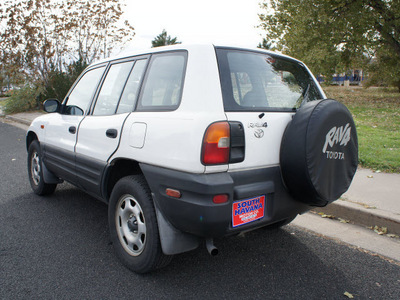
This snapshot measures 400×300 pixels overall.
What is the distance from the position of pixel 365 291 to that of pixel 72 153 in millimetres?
3011

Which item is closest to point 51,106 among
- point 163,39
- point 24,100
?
point 24,100

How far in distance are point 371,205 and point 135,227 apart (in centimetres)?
283

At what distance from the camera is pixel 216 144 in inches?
91.4

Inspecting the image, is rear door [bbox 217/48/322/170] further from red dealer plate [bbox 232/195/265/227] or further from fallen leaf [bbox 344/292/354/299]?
fallen leaf [bbox 344/292/354/299]

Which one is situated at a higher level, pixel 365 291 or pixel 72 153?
pixel 72 153

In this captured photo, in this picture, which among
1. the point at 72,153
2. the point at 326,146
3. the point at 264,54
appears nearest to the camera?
the point at 326,146

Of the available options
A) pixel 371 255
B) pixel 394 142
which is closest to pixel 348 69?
pixel 394 142

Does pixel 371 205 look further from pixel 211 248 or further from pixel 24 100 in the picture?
pixel 24 100

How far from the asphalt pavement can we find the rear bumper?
1.76 ft

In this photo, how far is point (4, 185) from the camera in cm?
546

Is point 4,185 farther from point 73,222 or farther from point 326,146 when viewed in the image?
point 326,146

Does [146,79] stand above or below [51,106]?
above

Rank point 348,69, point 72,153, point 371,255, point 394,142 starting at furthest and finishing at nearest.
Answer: point 348,69 → point 394,142 → point 72,153 → point 371,255

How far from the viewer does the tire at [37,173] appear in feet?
15.4
